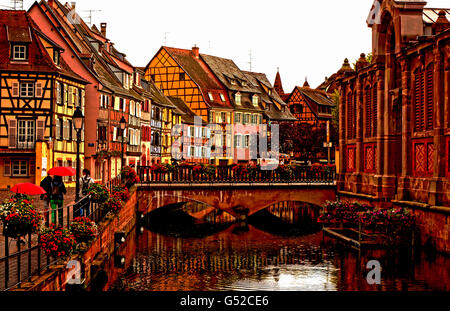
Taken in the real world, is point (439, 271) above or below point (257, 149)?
below

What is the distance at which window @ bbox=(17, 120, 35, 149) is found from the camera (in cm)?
4184

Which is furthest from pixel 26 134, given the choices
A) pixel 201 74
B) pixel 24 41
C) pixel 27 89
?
pixel 201 74

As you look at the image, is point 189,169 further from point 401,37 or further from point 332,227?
point 401,37

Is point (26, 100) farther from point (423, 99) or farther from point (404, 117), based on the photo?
point (423, 99)

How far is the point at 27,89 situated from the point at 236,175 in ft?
47.6

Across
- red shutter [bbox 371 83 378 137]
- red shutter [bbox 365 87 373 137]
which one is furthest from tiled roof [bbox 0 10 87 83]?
red shutter [bbox 371 83 378 137]

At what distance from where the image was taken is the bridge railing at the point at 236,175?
4066 cm

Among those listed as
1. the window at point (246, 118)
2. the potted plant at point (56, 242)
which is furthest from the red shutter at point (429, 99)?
the window at point (246, 118)

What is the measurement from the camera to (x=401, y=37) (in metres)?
31.8

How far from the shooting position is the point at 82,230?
19.0 m

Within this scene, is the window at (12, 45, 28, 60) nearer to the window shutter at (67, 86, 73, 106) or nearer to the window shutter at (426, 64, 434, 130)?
the window shutter at (67, 86, 73, 106)

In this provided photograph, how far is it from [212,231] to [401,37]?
1478cm

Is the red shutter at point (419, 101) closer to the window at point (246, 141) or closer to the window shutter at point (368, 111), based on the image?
the window shutter at point (368, 111)
